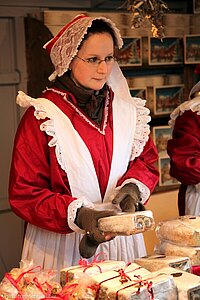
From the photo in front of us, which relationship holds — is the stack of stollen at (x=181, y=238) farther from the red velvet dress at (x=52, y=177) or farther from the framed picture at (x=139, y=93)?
the framed picture at (x=139, y=93)

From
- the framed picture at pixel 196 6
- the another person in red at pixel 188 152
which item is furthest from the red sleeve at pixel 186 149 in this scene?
the framed picture at pixel 196 6

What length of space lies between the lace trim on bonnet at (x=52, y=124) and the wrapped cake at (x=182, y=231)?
419 mm

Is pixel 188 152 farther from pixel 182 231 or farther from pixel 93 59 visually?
pixel 182 231

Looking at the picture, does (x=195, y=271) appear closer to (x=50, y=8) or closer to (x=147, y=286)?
(x=147, y=286)

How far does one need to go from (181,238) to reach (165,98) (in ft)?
7.63

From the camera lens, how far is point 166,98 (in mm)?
3658

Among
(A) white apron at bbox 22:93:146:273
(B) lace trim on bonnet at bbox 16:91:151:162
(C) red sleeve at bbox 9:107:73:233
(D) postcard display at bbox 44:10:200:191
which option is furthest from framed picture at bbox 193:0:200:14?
(C) red sleeve at bbox 9:107:73:233

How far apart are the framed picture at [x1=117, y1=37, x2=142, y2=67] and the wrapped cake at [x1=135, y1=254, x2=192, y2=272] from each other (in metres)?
2.19

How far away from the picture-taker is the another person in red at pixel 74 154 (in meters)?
1.69

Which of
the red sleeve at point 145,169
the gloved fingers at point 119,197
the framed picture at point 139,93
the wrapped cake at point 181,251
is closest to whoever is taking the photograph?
the wrapped cake at point 181,251

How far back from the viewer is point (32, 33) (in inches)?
118

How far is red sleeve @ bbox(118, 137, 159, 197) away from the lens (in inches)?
71.1

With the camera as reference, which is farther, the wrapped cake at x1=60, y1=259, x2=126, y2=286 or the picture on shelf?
the picture on shelf

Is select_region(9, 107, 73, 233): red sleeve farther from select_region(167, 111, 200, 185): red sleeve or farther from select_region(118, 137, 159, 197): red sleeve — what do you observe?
select_region(167, 111, 200, 185): red sleeve
